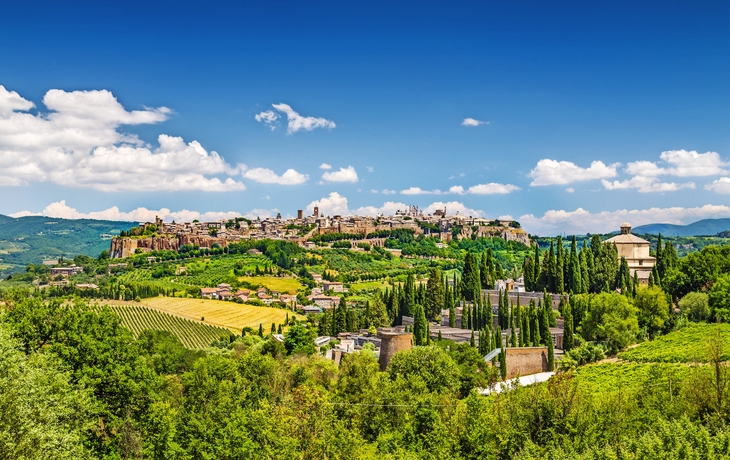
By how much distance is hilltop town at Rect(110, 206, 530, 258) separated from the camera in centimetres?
14050

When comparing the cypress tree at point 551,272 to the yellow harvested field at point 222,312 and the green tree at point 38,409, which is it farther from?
the green tree at point 38,409

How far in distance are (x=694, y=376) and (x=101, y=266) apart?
119713mm

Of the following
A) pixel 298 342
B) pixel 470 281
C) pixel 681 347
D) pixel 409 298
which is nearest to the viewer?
pixel 681 347

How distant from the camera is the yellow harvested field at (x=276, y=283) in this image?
94.6 meters

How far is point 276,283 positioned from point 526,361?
6620 centimetres

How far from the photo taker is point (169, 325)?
7038 cm

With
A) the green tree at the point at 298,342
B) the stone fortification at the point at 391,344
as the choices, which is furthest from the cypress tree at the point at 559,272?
the green tree at the point at 298,342

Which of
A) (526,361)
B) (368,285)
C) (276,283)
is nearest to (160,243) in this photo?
(276,283)

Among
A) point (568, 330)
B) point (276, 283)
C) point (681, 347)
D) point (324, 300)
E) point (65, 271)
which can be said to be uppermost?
point (681, 347)

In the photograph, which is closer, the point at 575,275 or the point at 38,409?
the point at 38,409

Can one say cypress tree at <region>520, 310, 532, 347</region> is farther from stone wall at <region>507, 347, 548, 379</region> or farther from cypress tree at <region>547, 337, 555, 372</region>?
cypress tree at <region>547, 337, 555, 372</region>

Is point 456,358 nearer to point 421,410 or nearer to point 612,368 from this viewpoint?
point 612,368

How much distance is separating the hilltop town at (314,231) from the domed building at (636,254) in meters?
83.2

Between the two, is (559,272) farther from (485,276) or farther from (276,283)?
(276,283)
